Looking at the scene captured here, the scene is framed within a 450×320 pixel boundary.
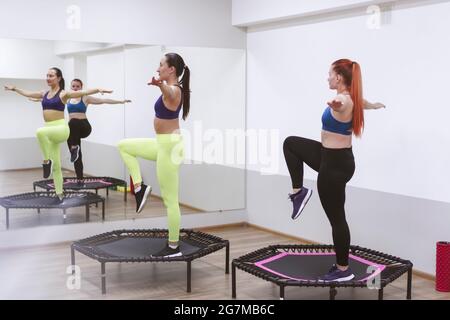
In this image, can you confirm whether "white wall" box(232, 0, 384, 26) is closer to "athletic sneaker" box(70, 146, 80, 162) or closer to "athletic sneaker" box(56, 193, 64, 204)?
"athletic sneaker" box(70, 146, 80, 162)

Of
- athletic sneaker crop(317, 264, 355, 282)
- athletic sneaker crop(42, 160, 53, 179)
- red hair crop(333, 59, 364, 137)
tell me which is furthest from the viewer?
athletic sneaker crop(42, 160, 53, 179)

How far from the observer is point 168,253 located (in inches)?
171

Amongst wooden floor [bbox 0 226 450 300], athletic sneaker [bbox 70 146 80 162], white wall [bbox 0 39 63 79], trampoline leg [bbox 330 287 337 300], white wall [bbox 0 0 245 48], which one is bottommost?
wooden floor [bbox 0 226 450 300]

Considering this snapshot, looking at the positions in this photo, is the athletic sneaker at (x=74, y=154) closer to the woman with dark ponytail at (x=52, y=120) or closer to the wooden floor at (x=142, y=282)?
the woman with dark ponytail at (x=52, y=120)

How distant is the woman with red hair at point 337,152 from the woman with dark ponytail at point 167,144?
0.84 meters

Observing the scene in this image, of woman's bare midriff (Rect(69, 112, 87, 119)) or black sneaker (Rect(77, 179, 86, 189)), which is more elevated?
woman's bare midriff (Rect(69, 112, 87, 119))

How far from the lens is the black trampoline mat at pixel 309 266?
13.0 feet

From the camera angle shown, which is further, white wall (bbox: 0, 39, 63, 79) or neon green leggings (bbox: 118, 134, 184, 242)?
white wall (bbox: 0, 39, 63, 79)

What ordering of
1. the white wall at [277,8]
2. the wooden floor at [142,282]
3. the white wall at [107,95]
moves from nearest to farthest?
the wooden floor at [142,282] < the white wall at [277,8] < the white wall at [107,95]

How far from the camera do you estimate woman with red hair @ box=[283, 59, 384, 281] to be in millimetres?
3686

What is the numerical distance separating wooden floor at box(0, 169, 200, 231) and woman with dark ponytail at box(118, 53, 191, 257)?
155cm

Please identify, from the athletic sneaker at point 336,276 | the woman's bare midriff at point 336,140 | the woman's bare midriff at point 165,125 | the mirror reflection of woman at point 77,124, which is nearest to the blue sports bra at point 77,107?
the mirror reflection of woman at point 77,124

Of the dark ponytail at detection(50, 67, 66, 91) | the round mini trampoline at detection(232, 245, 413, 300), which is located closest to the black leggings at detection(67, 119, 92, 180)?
the dark ponytail at detection(50, 67, 66, 91)

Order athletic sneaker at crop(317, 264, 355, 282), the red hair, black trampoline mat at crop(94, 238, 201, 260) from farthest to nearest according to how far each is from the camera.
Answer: black trampoline mat at crop(94, 238, 201, 260), athletic sneaker at crop(317, 264, 355, 282), the red hair
